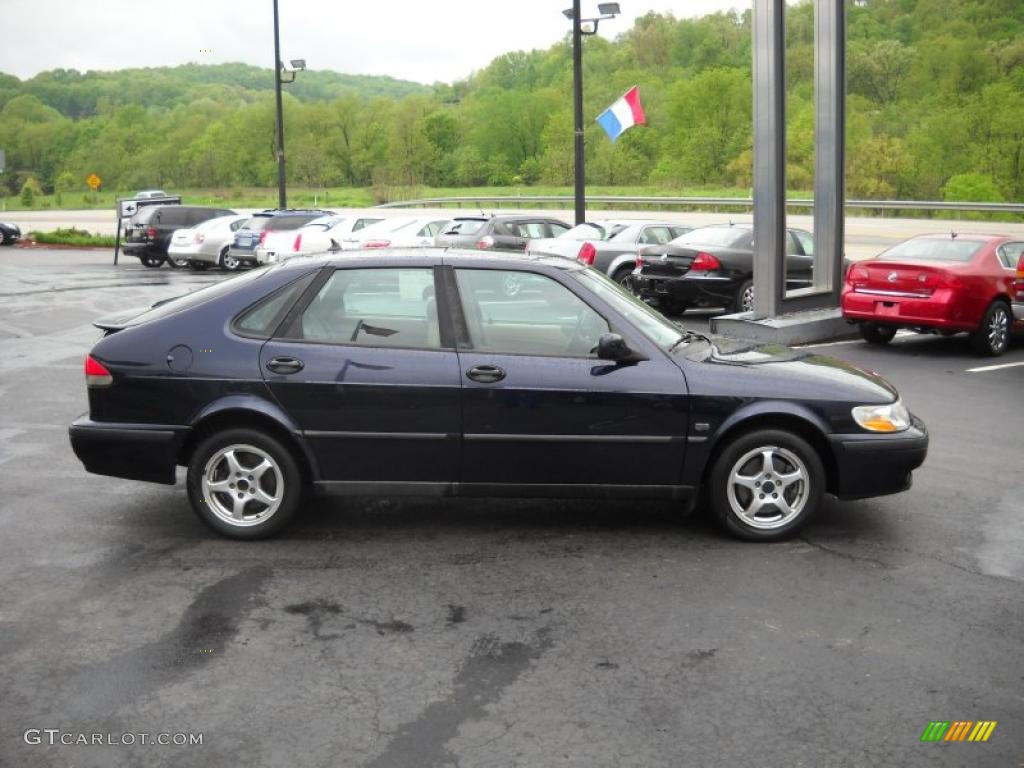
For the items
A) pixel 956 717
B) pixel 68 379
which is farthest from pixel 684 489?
pixel 68 379

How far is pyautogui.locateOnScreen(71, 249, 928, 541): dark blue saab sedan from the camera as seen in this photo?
20.4 feet

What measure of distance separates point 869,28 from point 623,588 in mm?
60253

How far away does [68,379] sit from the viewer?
39.6 feet

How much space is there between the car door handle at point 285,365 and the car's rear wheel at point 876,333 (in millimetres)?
10381

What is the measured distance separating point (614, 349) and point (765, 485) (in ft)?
3.57

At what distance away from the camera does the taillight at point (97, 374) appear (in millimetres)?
6422

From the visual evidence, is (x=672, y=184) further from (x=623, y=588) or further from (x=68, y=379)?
(x=623, y=588)

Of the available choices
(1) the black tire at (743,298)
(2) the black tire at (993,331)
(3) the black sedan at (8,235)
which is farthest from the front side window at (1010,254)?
(3) the black sedan at (8,235)

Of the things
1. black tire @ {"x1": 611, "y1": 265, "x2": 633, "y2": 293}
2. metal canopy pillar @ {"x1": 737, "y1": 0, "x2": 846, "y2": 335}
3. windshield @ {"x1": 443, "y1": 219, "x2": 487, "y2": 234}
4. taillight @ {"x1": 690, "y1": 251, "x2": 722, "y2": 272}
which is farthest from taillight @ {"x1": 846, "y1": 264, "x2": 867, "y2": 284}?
windshield @ {"x1": 443, "y1": 219, "x2": 487, "y2": 234}

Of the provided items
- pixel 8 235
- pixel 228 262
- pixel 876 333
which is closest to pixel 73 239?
pixel 8 235

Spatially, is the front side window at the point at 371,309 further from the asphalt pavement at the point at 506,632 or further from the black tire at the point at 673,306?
the black tire at the point at 673,306

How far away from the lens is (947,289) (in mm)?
13852

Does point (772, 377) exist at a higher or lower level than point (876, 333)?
higher

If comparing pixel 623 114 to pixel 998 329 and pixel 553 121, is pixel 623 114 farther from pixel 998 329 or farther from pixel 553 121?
pixel 553 121
